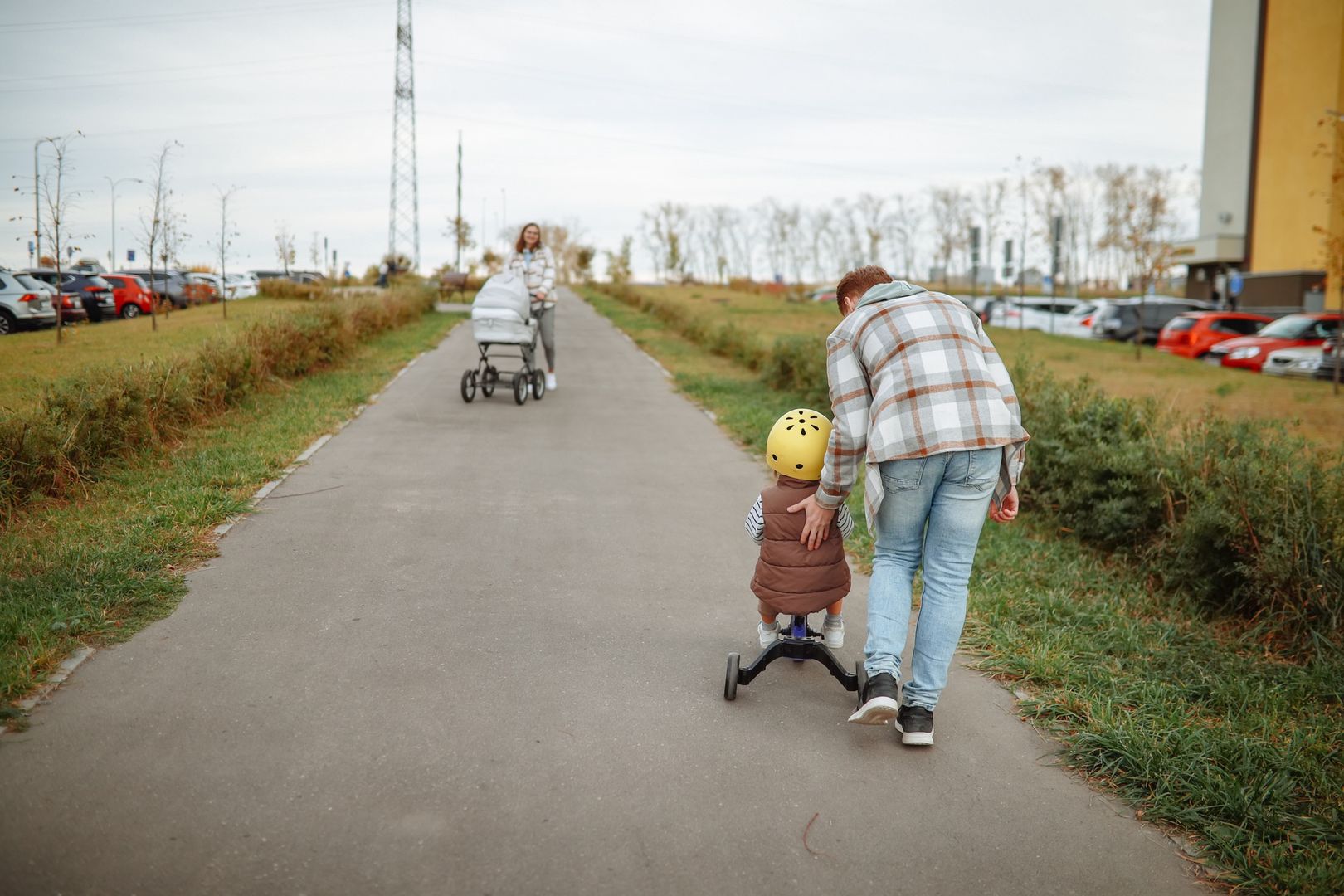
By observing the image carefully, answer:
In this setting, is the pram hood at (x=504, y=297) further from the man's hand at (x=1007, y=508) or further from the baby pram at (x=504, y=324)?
the man's hand at (x=1007, y=508)

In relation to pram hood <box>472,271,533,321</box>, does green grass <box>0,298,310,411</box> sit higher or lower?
lower

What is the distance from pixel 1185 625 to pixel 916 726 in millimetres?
2325

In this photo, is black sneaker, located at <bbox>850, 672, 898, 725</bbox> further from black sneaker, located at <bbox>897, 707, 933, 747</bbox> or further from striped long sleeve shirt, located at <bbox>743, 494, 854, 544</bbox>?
striped long sleeve shirt, located at <bbox>743, 494, 854, 544</bbox>

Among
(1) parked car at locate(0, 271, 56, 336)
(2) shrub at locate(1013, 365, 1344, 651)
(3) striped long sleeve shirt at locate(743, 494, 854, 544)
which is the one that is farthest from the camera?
(1) parked car at locate(0, 271, 56, 336)

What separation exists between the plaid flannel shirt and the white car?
21.1m

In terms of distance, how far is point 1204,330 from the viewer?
26.0 m

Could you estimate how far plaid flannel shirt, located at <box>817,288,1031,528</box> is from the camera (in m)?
3.50

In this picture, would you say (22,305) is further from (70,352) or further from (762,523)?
(762,523)

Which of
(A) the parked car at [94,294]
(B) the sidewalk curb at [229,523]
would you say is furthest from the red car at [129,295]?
(B) the sidewalk curb at [229,523]

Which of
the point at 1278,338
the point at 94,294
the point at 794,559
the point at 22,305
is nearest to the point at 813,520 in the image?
the point at 794,559

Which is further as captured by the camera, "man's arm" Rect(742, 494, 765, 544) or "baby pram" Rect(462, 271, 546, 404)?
"baby pram" Rect(462, 271, 546, 404)

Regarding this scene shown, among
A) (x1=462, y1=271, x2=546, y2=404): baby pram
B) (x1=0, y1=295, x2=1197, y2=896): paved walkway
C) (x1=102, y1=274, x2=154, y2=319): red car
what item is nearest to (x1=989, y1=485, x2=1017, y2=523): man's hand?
(x1=0, y1=295, x2=1197, y2=896): paved walkway

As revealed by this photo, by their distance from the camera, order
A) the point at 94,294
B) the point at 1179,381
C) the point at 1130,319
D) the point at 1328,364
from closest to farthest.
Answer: the point at 1179,381 < the point at 1328,364 < the point at 94,294 < the point at 1130,319

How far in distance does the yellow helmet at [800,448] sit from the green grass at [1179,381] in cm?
390
